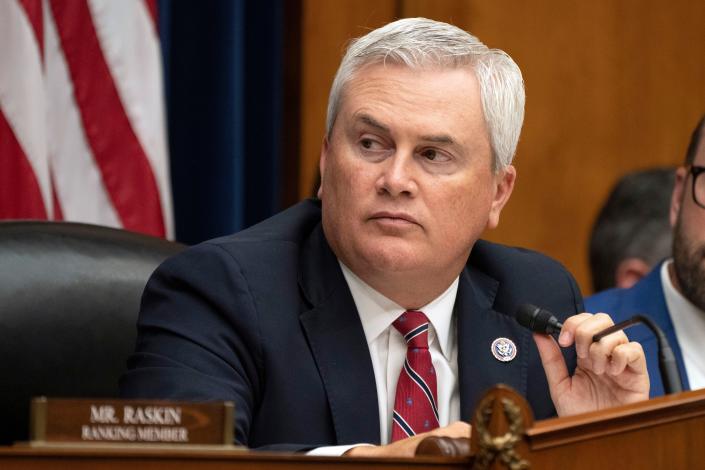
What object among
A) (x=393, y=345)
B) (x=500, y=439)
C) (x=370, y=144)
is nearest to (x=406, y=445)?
(x=500, y=439)

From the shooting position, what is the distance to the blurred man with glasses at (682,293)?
333cm

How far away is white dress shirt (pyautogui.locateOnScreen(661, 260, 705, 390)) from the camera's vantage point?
3.37 m

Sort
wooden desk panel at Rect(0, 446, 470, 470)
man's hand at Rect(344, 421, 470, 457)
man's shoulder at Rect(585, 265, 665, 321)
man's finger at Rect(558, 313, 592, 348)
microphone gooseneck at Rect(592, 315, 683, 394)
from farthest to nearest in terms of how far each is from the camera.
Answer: man's shoulder at Rect(585, 265, 665, 321), man's finger at Rect(558, 313, 592, 348), microphone gooseneck at Rect(592, 315, 683, 394), man's hand at Rect(344, 421, 470, 457), wooden desk panel at Rect(0, 446, 470, 470)

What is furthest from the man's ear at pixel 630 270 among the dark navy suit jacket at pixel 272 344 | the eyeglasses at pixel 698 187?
the dark navy suit jacket at pixel 272 344

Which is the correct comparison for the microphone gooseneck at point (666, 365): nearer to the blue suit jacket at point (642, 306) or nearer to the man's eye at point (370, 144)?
the man's eye at point (370, 144)

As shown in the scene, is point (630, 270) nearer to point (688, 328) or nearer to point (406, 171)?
point (688, 328)

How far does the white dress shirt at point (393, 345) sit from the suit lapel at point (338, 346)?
0.11ft

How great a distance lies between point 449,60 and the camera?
2.56 meters

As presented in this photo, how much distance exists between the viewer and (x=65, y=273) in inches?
104

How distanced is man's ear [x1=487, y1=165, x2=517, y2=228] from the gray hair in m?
0.07

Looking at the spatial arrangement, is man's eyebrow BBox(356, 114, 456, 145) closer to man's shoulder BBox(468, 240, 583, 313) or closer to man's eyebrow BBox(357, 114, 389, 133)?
man's eyebrow BBox(357, 114, 389, 133)

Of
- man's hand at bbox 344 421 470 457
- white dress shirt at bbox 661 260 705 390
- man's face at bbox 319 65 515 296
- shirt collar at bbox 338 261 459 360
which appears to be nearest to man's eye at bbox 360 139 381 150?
man's face at bbox 319 65 515 296

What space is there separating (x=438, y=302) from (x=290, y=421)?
44cm

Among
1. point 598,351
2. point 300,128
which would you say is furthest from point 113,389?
point 300,128
